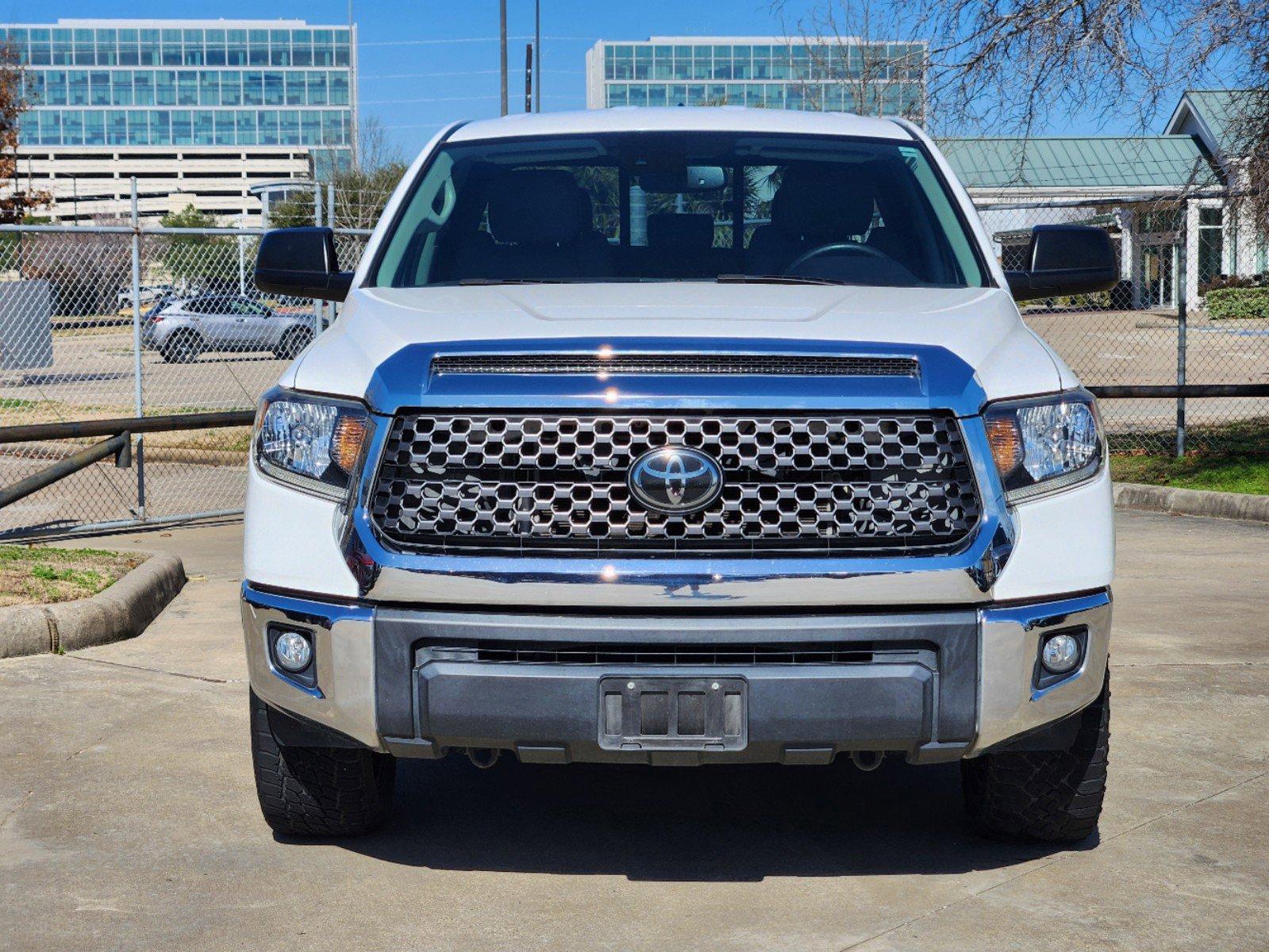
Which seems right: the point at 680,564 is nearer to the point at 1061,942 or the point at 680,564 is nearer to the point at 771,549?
the point at 771,549

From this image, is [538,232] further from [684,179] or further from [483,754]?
[483,754]

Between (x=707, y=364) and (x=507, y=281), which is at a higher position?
(x=507, y=281)

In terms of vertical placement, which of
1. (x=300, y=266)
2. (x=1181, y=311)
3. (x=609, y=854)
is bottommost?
(x=609, y=854)

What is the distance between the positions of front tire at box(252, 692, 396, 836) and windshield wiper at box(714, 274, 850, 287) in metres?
1.66

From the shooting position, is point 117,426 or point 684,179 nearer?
point 684,179

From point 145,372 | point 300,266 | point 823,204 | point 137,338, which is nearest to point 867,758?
point 823,204

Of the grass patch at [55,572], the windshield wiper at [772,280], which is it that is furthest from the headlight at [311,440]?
the grass patch at [55,572]

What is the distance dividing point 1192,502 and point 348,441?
30.5 ft

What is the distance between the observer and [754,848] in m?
4.38

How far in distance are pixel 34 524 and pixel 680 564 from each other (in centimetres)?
842

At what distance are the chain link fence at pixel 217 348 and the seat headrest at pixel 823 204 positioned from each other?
578cm

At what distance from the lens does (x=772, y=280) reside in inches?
185

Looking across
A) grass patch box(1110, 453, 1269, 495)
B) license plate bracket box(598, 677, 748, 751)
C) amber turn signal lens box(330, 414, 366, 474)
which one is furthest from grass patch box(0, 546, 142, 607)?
grass patch box(1110, 453, 1269, 495)

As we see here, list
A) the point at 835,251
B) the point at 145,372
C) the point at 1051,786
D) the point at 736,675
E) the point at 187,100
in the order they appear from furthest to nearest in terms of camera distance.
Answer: the point at 187,100
the point at 145,372
the point at 835,251
the point at 1051,786
the point at 736,675
